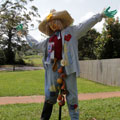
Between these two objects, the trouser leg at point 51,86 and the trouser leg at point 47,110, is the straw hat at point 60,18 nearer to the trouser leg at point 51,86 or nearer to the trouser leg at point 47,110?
the trouser leg at point 51,86

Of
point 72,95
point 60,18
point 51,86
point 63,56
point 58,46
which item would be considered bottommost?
point 72,95

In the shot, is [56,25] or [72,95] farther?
[56,25]

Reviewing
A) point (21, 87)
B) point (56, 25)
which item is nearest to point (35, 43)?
point (56, 25)

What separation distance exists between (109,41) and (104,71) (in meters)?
3.38

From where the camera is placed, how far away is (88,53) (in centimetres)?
2406

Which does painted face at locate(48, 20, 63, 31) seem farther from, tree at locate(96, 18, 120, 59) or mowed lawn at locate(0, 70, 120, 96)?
tree at locate(96, 18, 120, 59)

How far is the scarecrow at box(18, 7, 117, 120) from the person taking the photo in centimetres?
277

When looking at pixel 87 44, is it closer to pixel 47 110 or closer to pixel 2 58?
pixel 2 58

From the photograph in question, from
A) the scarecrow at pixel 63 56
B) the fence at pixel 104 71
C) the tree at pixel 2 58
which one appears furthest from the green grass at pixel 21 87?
the tree at pixel 2 58

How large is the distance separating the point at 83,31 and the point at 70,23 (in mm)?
274

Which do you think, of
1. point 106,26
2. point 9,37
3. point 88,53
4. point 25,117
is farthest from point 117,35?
point 9,37

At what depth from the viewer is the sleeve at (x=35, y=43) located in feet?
10.4

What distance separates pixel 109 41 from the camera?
A: 1453 cm

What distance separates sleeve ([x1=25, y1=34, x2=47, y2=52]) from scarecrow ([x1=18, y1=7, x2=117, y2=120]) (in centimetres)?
8
